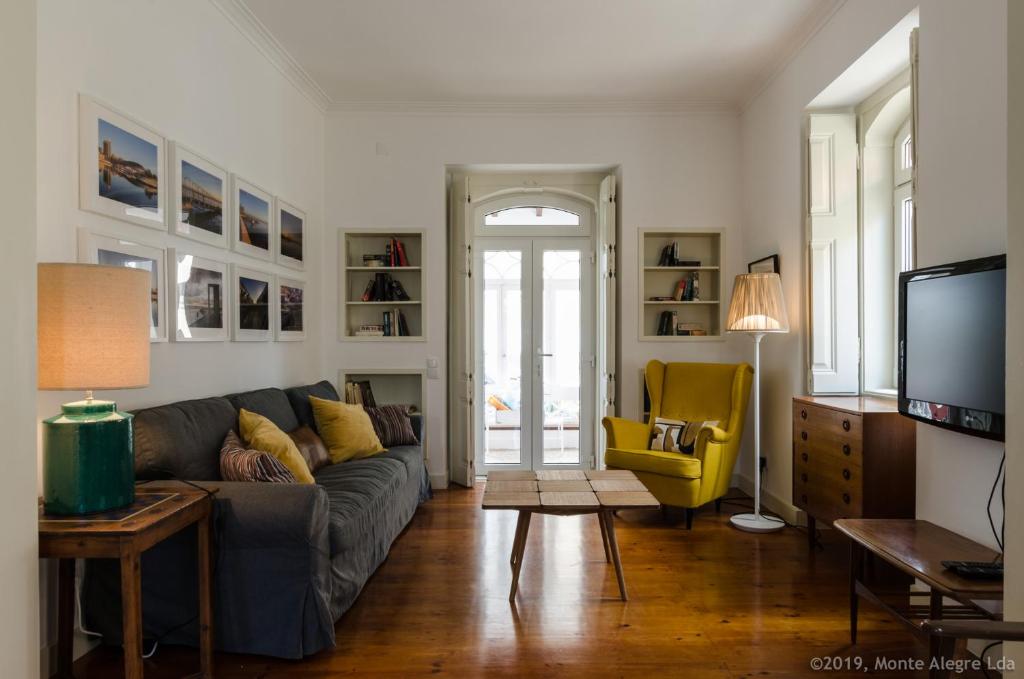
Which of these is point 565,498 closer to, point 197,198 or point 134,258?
point 134,258

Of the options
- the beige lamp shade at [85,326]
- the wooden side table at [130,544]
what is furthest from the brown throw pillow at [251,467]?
the beige lamp shade at [85,326]

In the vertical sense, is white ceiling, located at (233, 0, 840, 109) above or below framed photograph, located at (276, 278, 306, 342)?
above

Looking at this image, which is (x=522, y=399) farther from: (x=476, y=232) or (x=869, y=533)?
(x=869, y=533)

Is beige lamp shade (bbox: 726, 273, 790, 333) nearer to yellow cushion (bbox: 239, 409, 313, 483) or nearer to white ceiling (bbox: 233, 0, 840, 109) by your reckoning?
white ceiling (bbox: 233, 0, 840, 109)

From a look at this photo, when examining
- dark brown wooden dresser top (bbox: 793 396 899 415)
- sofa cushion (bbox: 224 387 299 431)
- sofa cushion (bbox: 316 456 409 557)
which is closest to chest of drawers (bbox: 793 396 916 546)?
dark brown wooden dresser top (bbox: 793 396 899 415)

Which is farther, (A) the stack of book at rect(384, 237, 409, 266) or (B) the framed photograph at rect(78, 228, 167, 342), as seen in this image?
(A) the stack of book at rect(384, 237, 409, 266)

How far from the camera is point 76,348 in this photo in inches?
76.4

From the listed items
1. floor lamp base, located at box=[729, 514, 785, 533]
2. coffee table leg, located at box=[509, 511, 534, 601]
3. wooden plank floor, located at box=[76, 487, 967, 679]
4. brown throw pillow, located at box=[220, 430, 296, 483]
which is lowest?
wooden plank floor, located at box=[76, 487, 967, 679]

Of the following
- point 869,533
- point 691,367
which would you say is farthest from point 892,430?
point 691,367

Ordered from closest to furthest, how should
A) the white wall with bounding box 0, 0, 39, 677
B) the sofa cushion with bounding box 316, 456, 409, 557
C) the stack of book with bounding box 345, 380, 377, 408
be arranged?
the white wall with bounding box 0, 0, 39, 677 → the sofa cushion with bounding box 316, 456, 409, 557 → the stack of book with bounding box 345, 380, 377, 408

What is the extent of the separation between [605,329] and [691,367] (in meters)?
0.80

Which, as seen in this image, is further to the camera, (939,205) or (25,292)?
(939,205)

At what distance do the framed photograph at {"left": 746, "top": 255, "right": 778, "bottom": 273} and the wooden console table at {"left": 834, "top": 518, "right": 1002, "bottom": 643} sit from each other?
2.28 meters

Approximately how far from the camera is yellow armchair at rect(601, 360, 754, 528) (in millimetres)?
4113
